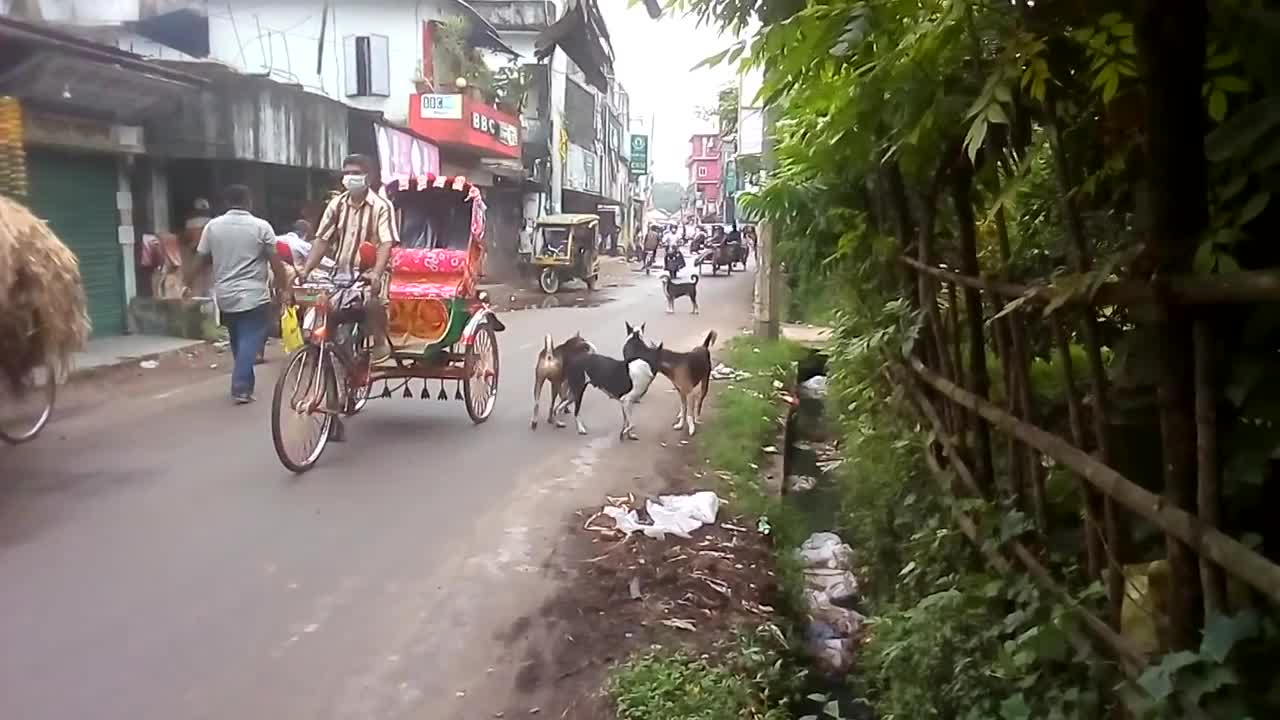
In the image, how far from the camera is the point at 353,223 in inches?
294

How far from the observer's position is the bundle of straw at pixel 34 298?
636 cm

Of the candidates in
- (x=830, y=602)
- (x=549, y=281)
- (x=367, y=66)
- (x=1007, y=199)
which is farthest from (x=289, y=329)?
(x=367, y=66)

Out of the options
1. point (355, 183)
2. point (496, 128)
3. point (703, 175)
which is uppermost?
point (703, 175)

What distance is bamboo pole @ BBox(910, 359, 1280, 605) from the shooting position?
1948 millimetres

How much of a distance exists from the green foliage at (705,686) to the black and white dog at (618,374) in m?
3.87

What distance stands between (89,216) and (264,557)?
31.6 ft

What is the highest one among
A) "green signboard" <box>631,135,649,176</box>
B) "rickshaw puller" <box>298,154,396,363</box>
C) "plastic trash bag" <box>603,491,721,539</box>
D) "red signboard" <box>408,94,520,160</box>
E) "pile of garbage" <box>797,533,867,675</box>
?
"green signboard" <box>631,135,649,176</box>

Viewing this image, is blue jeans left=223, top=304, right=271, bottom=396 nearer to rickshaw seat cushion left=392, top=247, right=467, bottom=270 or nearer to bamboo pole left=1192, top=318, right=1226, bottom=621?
rickshaw seat cushion left=392, top=247, right=467, bottom=270

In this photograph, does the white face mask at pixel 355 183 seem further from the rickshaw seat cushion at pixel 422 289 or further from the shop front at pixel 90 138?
the shop front at pixel 90 138

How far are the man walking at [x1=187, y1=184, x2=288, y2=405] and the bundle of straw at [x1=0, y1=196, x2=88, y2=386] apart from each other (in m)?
1.95

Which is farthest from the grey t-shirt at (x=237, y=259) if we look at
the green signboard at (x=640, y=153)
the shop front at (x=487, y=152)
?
the green signboard at (x=640, y=153)

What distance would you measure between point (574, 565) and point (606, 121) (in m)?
41.7

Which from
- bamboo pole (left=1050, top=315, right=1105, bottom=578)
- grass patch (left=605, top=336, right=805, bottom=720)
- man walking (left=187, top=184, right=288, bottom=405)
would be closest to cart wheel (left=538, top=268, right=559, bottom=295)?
man walking (left=187, top=184, right=288, bottom=405)

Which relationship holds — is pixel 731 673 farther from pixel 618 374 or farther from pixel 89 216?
pixel 89 216
